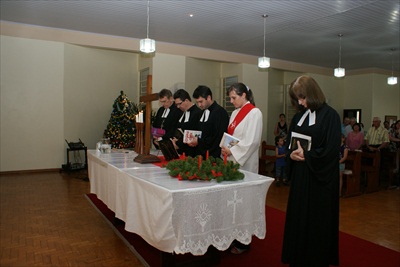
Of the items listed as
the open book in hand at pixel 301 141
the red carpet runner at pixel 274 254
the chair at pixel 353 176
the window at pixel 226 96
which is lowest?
the red carpet runner at pixel 274 254

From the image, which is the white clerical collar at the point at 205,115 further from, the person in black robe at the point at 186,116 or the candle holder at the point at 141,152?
the candle holder at the point at 141,152

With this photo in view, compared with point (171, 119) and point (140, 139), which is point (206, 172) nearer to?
point (140, 139)

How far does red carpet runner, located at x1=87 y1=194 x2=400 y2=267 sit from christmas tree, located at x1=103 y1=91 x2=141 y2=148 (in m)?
4.17

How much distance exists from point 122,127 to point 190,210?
619 cm

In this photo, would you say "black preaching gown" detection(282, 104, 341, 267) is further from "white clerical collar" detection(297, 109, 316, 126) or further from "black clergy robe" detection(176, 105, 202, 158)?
"black clergy robe" detection(176, 105, 202, 158)

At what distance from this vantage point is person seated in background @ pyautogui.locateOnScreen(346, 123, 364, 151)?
7.73 m

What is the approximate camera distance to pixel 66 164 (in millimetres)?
8352

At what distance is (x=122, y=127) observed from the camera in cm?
812

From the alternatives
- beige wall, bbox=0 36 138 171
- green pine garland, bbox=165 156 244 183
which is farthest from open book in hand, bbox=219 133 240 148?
beige wall, bbox=0 36 138 171

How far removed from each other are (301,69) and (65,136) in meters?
8.15

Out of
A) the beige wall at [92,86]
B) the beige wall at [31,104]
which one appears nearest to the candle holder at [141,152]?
the beige wall at [31,104]

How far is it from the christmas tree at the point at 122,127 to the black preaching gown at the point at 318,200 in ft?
19.4

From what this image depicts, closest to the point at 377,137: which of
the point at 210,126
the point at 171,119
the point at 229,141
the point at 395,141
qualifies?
the point at 395,141

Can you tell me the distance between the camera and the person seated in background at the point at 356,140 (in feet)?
25.3
